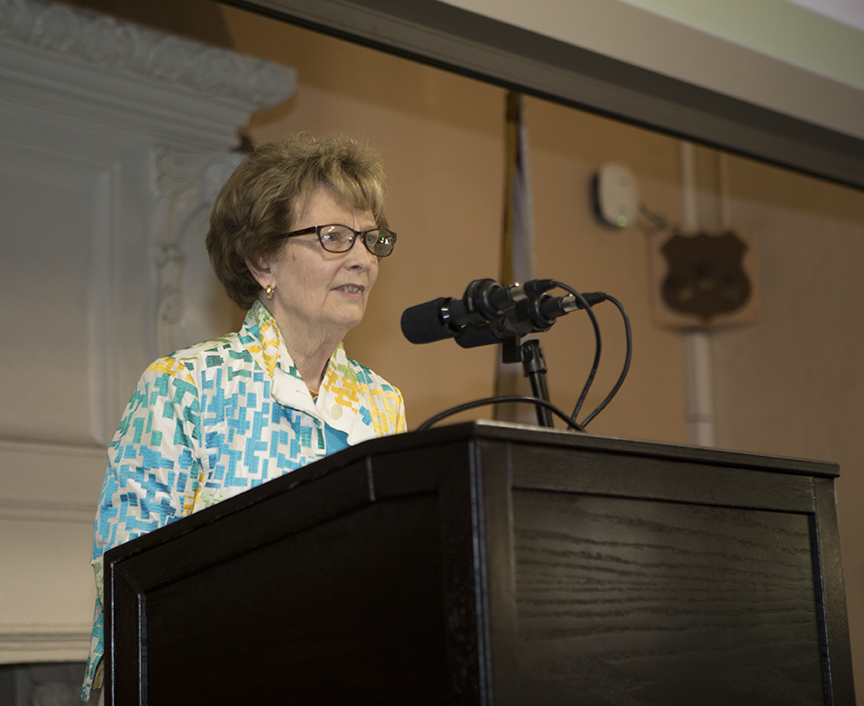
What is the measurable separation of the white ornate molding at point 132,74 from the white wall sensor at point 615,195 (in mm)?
1641

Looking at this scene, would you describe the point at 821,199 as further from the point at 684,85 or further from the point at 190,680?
the point at 190,680

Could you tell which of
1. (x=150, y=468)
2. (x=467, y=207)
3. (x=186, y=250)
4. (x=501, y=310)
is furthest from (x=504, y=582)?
(x=467, y=207)

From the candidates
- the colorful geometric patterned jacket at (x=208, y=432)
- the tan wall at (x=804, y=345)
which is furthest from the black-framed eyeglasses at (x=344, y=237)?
the tan wall at (x=804, y=345)

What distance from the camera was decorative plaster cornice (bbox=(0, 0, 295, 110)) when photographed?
2236mm

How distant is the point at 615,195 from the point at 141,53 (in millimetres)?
2084

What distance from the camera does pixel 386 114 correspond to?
3205 millimetres

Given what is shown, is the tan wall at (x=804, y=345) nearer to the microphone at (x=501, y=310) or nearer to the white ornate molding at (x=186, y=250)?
the white ornate molding at (x=186, y=250)

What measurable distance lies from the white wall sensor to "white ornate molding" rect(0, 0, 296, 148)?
1641 mm

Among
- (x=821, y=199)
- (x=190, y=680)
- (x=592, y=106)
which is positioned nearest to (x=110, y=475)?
(x=190, y=680)

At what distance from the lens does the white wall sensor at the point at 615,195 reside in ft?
12.6

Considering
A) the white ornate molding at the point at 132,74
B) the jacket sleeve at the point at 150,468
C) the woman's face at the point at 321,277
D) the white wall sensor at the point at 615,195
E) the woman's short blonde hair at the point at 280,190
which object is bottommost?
the jacket sleeve at the point at 150,468

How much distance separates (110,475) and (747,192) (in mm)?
3439

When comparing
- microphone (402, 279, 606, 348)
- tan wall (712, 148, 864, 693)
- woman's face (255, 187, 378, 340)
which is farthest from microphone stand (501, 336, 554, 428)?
tan wall (712, 148, 864, 693)

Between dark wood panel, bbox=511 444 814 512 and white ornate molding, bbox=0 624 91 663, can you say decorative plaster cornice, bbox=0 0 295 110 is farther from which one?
dark wood panel, bbox=511 444 814 512
